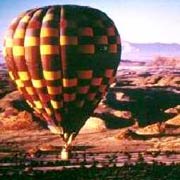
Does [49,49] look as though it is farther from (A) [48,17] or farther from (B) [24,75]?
(B) [24,75]

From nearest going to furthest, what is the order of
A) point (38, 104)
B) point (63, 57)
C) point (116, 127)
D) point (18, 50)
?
1. point (63, 57)
2. point (18, 50)
3. point (38, 104)
4. point (116, 127)

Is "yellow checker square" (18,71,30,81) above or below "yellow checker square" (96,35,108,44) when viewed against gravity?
below

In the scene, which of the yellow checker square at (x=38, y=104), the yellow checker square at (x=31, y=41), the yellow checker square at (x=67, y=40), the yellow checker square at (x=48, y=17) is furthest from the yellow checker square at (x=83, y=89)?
the yellow checker square at (x=48, y=17)

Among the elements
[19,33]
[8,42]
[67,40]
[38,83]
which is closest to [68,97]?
[38,83]

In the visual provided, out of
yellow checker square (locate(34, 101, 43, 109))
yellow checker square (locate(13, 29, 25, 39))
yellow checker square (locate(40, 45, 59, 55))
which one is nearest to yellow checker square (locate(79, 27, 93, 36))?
yellow checker square (locate(40, 45, 59, 55))

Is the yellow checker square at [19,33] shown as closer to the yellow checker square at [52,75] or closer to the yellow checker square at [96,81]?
the yellow checker square at [52,75]

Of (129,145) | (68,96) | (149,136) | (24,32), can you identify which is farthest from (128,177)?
(149,136)

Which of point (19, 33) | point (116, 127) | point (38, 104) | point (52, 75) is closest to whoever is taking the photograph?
point (52, 75)

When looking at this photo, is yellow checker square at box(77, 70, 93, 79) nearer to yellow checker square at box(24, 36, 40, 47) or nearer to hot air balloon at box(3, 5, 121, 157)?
hot air balloon at box(3, 5, 121, 157)
